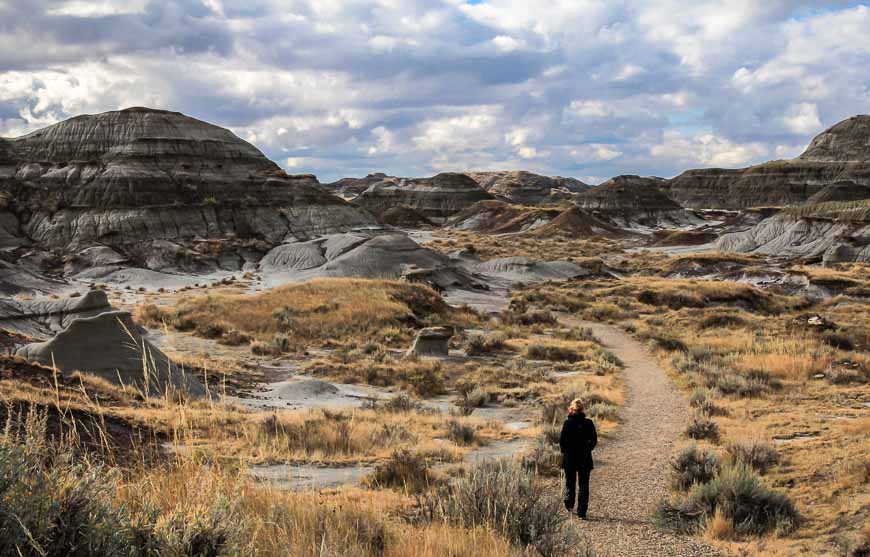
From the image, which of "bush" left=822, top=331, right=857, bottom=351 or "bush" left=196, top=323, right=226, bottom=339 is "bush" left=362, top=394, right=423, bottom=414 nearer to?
"bush" left=196, top=323, right=226, bottom=339

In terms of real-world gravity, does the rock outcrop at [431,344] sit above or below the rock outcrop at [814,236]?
below

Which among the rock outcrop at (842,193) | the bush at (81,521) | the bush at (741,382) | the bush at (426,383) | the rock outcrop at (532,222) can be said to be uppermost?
the rock outcrop at (842,193)

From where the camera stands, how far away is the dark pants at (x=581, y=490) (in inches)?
298

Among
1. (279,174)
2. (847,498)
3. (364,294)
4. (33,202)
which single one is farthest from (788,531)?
(279,174)

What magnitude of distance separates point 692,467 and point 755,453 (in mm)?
1229

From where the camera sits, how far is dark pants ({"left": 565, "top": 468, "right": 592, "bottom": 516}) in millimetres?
7559

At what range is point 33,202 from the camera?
64.3 meters

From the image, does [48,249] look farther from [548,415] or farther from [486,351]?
[548,415]

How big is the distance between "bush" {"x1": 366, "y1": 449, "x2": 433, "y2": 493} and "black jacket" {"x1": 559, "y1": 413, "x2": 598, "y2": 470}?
168 cm

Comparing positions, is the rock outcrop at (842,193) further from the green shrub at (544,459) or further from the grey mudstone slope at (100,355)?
the grey mudstone slope at (100,355)

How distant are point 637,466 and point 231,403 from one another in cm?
804

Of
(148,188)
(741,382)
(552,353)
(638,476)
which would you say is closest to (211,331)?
(552,353)

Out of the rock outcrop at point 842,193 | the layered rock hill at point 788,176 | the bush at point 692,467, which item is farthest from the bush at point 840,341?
the layered rock hill at point 788,176

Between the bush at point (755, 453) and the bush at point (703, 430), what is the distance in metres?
1.35
